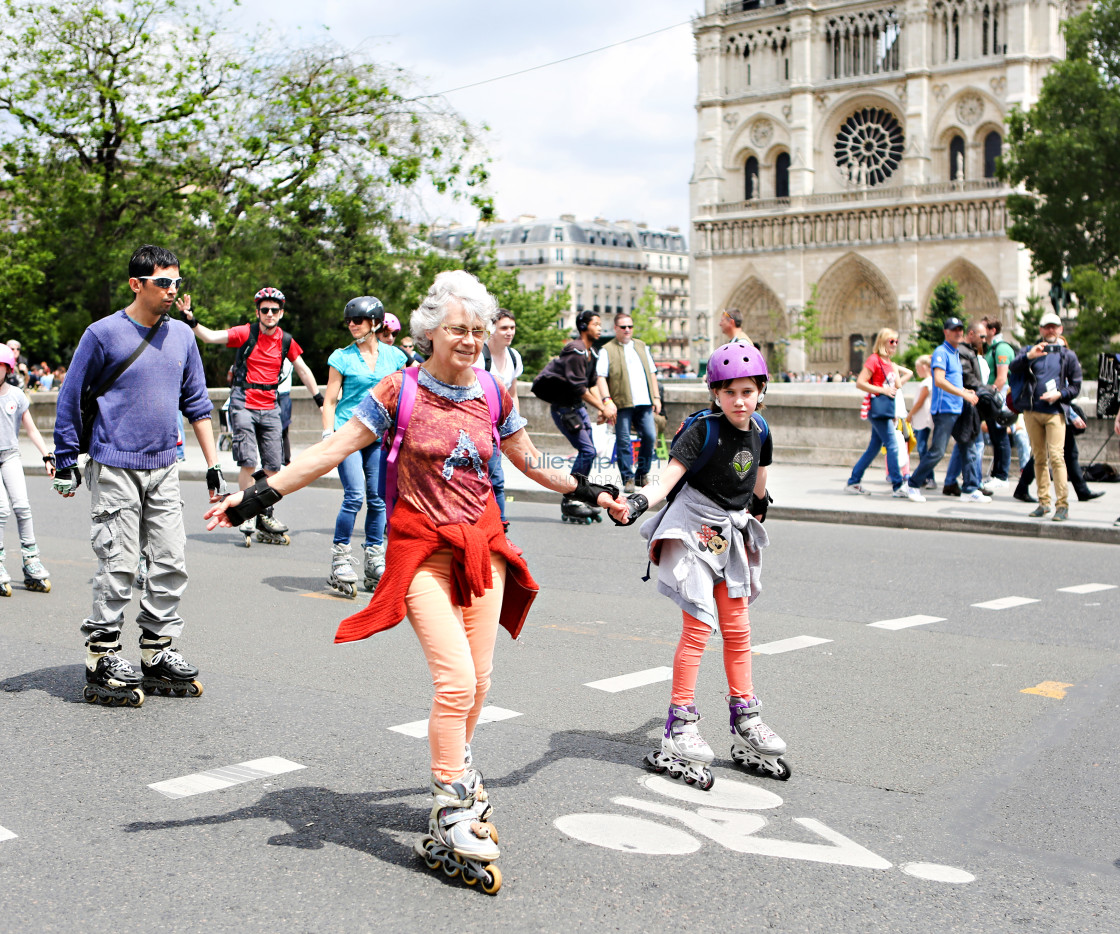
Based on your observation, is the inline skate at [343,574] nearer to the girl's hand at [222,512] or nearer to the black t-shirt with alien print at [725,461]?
the black t-shirt with alien print at [725,461]

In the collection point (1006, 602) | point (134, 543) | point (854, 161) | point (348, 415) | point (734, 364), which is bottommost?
point (1006, 602)

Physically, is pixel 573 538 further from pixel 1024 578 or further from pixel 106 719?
pixel 106 719

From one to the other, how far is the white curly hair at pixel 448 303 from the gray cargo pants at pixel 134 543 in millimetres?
2109

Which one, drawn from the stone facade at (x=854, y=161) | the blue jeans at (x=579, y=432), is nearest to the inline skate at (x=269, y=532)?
the blue jeans at (x=579, y=432)

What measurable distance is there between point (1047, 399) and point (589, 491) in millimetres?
8367

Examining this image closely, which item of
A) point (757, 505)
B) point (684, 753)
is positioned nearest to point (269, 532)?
point (757, 505)

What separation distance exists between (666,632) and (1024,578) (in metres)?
3.42

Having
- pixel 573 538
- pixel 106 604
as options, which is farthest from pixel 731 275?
pixel 106 604

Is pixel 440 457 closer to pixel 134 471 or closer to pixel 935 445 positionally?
pixel 134 471

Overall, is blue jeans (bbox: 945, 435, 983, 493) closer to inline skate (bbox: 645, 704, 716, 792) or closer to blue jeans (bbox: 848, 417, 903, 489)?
blue jeans (bbox: 848, 417, 903, 489)

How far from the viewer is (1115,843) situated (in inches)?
151

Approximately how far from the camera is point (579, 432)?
39.9 ft

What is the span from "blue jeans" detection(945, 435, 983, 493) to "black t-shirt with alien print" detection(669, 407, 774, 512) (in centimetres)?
964

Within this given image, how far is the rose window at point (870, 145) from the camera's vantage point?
83438mm
